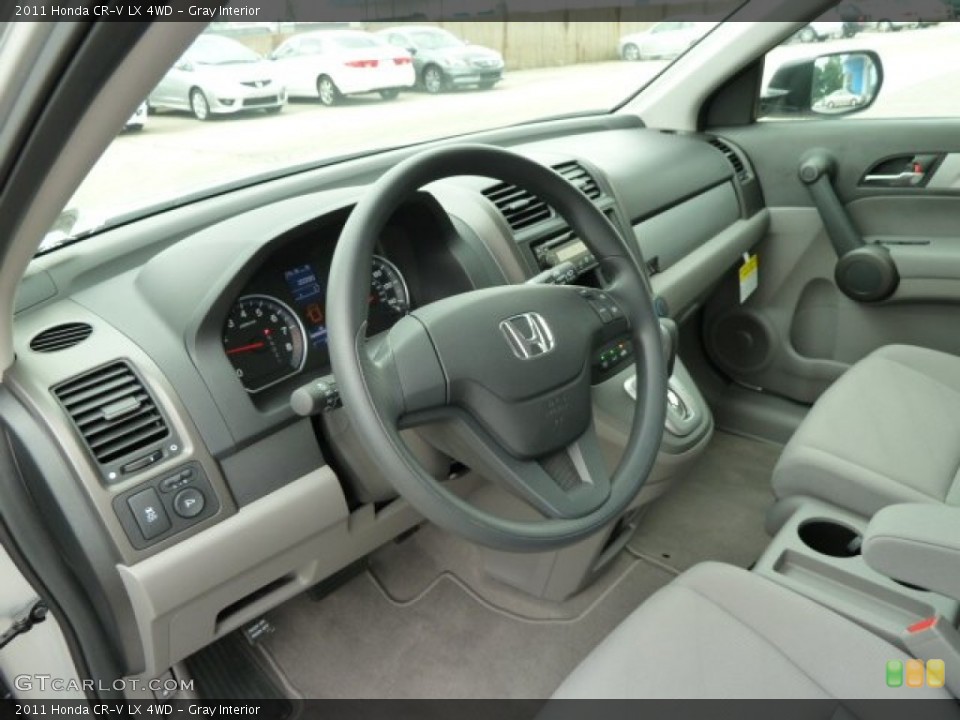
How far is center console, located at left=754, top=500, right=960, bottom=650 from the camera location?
1302 mm

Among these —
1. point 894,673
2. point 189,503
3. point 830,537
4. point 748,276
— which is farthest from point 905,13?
point 189,503

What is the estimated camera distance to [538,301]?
1171mm

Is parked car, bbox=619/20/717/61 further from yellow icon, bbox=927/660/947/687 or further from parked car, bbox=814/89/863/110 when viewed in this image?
yellow icon, bbox=927/660/947/687

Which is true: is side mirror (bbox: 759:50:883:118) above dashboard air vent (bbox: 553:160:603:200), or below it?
above

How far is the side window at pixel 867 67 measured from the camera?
7.37 feet

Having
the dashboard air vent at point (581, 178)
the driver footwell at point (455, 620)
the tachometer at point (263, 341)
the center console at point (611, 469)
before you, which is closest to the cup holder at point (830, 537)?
the center console at point (611, 469)

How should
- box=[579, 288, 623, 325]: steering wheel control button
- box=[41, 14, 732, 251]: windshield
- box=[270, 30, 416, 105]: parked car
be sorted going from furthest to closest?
box=[270, 30, 416, 105]: parked car < box=[41, 14, 732, 251]: windshield < box=[579, 288, 623, 325]: steering wheel control button

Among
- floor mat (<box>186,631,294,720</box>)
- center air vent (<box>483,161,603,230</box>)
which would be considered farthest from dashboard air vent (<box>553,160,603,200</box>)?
floor mat (<box>186,631,294,720</box>)

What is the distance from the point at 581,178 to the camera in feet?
6.40

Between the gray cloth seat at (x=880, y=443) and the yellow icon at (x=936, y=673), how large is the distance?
45cm

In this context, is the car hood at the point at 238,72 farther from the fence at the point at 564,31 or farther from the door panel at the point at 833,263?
the door panel at the point at 833,263

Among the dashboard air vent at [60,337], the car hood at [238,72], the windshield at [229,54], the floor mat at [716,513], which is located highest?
the windshield at [229,54]

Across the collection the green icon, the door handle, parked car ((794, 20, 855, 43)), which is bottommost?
the green icon

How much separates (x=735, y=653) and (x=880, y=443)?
2.43 ft
